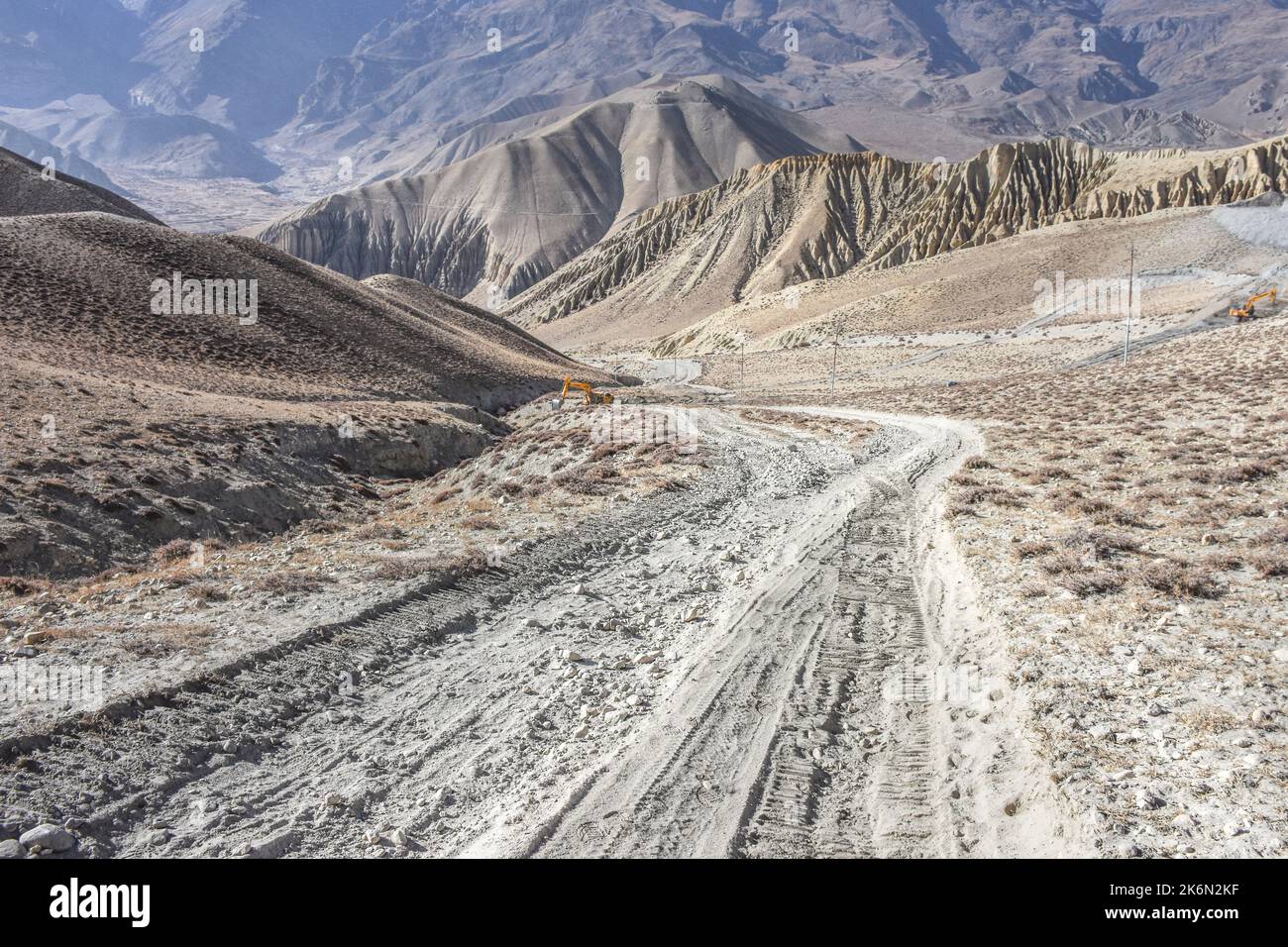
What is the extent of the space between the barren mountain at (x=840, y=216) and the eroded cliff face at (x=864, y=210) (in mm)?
211

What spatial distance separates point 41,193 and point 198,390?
42582 millimetres

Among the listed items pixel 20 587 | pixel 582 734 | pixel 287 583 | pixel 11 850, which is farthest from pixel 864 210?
pixel 11 850

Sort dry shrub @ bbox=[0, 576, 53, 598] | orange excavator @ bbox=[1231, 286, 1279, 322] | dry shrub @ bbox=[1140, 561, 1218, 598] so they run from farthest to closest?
orange excavator @ bbox=[1231, 286, 1279, 322]
dry shrub @ bbox=[0, 576, 53, 598]
dry shrub @ bbox=[1140, 561, 1218, 598]

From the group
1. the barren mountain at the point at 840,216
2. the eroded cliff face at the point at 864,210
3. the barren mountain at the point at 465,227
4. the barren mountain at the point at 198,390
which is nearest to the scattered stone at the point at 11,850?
the barren mountain at the point at 198,390

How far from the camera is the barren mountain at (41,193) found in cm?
5228

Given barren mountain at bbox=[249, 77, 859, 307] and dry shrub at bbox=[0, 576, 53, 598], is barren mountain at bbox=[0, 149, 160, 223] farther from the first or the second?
barren mountain at bbox=[249, 77, 859, 307]

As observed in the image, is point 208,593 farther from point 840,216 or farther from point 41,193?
point 840,216

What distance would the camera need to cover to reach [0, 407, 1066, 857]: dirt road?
5316 mm

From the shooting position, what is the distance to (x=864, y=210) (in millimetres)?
113125

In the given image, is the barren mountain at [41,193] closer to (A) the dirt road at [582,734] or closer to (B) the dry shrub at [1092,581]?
(A) the dirt road at [582,734]

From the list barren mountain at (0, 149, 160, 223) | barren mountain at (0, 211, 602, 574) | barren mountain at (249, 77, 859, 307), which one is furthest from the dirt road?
barren mountain at (249, 77, 859, 307)

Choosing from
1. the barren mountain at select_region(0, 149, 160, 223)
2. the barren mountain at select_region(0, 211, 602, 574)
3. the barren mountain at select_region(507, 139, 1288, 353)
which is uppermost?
the barren mountain at select_region(507, 139, 1288, 353)

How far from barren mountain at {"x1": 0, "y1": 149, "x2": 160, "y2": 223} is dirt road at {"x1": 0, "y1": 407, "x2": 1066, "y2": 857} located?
2266 inches

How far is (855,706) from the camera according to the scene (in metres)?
7.08
